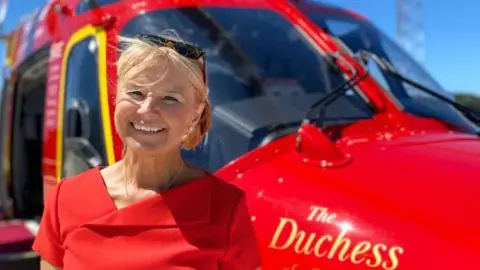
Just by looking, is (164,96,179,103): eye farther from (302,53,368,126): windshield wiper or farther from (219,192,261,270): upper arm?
(302,53,368,126): windshield wiper

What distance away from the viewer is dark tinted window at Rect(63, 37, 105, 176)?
131 inches

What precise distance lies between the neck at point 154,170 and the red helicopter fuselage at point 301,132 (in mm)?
530

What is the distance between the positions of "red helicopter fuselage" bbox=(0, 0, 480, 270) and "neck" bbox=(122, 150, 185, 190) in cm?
53

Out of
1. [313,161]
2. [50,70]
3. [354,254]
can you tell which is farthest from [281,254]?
[50,70]

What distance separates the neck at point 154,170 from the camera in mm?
1600

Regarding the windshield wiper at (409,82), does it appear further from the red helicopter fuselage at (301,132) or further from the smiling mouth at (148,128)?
the smiling mouth at (148,128)

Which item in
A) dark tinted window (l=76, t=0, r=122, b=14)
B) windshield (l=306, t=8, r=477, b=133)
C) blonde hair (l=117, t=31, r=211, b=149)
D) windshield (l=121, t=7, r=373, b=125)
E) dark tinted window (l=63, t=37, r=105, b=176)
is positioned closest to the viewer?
blonde hair (l=117, t=31, r=211, b=149)

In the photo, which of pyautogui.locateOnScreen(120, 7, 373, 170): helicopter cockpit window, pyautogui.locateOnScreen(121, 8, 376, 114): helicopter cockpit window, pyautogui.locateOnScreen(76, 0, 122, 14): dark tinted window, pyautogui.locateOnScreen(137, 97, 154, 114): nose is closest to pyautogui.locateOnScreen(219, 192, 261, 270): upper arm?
pyautogui.locateOnScreen(137, 97, 154, 114): nose

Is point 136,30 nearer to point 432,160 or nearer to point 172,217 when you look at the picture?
point 432,160

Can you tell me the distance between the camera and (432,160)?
2393 mm

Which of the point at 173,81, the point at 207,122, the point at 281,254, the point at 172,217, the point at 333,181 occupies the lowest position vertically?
the point at 281,254

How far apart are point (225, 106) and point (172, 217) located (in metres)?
1.50

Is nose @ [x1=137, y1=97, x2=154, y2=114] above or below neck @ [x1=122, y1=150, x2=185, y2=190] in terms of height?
above

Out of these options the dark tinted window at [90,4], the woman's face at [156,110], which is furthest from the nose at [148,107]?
the dark tinted window at [90,4]
